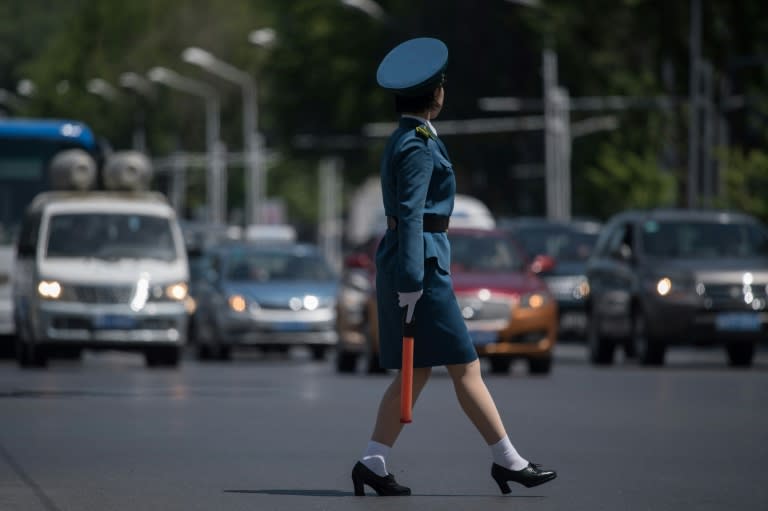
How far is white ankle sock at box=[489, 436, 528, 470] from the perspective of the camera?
35.1 feet

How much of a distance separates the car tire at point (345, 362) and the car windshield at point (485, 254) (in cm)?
179

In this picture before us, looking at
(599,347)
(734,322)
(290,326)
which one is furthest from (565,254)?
(734,322)

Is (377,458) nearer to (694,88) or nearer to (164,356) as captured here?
(164,356)

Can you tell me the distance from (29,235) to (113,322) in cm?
184

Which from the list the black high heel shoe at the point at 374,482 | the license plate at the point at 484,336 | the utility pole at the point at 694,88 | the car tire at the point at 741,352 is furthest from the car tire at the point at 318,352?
the black high heel shoe at the point at 374,482

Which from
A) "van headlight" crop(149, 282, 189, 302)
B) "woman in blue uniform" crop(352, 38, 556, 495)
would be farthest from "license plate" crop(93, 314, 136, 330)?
"woman in blue uniform" crop(352, 38, 556, 495)

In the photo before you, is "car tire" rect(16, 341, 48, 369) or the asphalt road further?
"car tire" rect(16, 341, 48, 369)

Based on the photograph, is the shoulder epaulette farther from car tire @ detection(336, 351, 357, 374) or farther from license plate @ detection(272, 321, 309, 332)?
license plate @ detection(272, 321, 309, 332)

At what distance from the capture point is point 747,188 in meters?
41.9

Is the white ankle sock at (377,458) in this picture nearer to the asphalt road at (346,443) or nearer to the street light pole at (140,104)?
the asphalt road at (346,443)

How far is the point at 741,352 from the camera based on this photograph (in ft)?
88.7

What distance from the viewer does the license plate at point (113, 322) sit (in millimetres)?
26781

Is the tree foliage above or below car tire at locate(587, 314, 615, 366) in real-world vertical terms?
above

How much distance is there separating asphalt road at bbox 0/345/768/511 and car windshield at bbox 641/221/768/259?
3.28 meters
